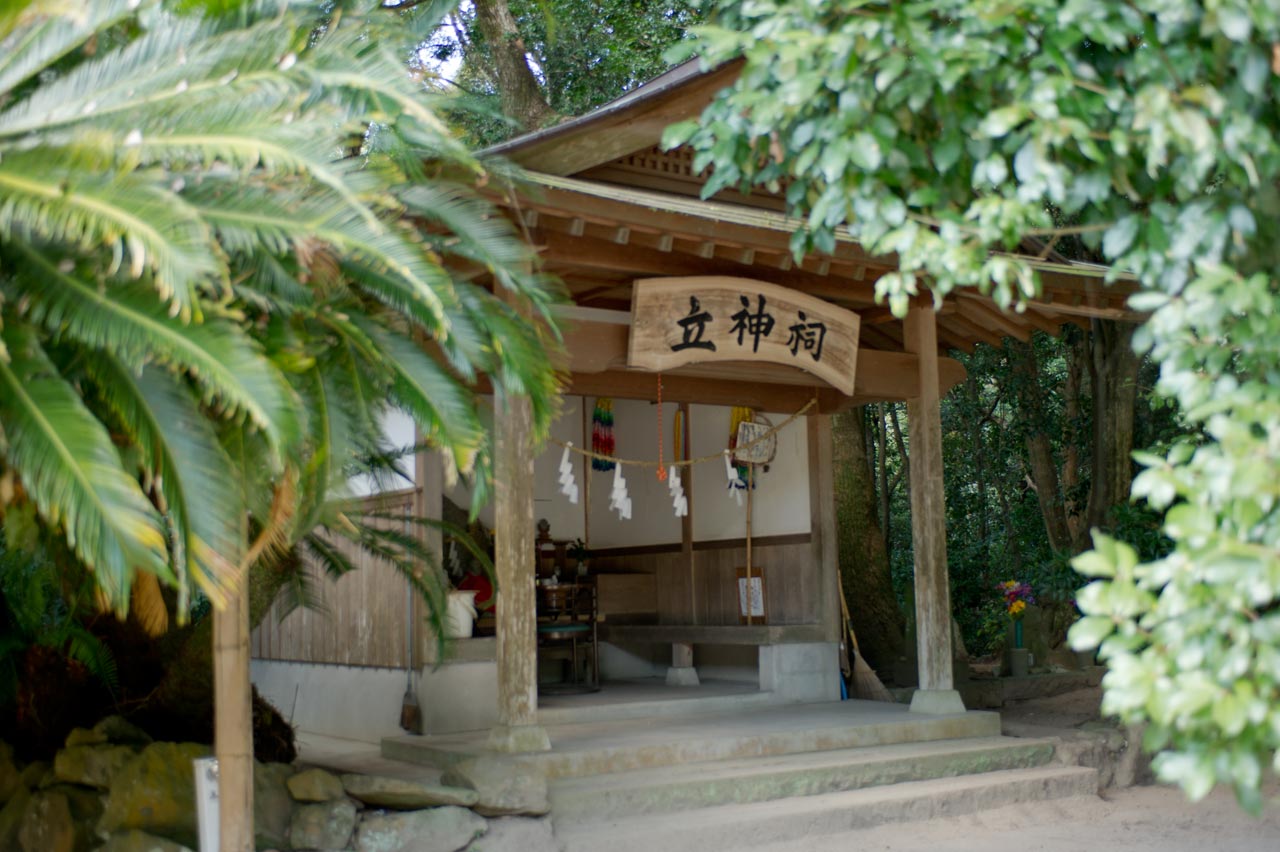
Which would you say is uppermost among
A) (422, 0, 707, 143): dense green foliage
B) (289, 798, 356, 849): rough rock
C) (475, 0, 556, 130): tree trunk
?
(422, 0, 707, 143): dense green foliage

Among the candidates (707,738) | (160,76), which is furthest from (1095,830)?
(160,76)

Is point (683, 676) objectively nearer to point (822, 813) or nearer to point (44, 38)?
point (822, 813)

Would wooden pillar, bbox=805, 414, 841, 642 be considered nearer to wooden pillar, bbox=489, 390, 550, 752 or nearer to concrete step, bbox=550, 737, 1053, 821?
concrete step, bbox=550, 737, 1053, 821

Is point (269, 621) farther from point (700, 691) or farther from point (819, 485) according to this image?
point (819, 485)

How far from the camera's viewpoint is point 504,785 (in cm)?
686

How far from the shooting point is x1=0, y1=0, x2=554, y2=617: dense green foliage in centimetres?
409

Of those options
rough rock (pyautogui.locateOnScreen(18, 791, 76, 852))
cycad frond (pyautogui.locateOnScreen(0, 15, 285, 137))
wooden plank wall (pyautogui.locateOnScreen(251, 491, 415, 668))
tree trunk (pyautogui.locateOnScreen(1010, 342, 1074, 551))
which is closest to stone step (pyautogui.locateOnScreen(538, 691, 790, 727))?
wooden plank wall (pyautogui.locateOnScreen(251, 491, 415, 668))

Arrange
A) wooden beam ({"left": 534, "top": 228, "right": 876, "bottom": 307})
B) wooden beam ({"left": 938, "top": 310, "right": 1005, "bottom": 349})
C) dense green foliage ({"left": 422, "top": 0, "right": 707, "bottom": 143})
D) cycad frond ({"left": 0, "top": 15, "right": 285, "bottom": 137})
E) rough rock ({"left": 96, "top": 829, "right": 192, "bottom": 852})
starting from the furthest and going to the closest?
dense green foliage ({"left": 422, "top": 0, "right": 707, "bottom": 143}) → wooden beam ({"left": 938, "top": 310, "right": 1005, "bottom": 349}) → wooden beam ({"left": 534, "top": 228, "right": 876, "bottom": 307}) → rough rock ({"left": 96, "top": 829, "right": 192, "bottom": 852}) → cycad frond ({"left": 0, "top": 15, "right": 285, "bottom": 137})

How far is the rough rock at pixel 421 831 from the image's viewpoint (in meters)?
6.62

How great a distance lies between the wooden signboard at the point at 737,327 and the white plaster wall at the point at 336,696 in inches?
144

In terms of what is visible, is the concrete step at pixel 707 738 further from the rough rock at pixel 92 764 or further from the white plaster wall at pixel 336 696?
the rough rock at pixel 92 764

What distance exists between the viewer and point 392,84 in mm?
4777

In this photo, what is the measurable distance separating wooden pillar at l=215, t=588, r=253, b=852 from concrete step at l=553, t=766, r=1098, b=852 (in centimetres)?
187

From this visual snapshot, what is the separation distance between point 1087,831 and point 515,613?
13.3 feet
